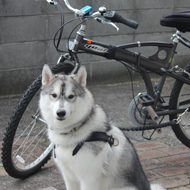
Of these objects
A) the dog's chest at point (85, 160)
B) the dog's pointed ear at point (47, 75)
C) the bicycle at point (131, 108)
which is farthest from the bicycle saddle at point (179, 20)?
the dog's chest at point (85, 160)

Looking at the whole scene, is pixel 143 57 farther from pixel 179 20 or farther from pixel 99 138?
pixel 99 138

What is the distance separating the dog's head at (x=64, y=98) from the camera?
2438 millimetres

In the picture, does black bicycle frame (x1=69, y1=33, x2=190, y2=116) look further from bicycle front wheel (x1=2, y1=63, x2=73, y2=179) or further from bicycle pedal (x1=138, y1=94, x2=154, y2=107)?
bicycle front wheel (x1=2, y1=63, x2=73, y2=179)

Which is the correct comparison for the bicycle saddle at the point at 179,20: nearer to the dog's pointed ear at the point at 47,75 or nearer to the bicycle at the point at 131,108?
the bicycle at the point at 131,108

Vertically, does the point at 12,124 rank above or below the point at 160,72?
below

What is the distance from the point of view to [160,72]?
3668 mm

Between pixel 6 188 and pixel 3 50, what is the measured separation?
311cm

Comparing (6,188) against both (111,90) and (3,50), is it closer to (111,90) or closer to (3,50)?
(3,50)

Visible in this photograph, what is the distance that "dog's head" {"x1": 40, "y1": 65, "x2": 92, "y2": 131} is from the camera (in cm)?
244

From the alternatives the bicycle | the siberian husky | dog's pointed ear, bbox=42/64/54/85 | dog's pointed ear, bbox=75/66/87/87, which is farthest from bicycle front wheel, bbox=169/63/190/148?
dog's pointed ear, bbox=42/64/54/85

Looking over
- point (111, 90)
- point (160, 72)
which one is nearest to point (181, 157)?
point (160, 72)

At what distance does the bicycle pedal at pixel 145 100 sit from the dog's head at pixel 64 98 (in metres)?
0.98

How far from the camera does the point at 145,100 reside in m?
3.49

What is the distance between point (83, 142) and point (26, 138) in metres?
1.24
